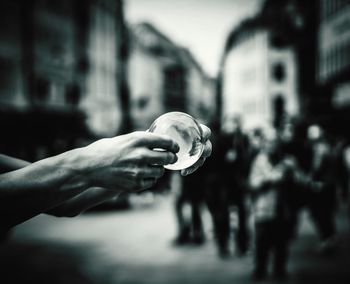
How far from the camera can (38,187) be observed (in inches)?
47.9

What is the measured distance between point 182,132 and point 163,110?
2048 inches

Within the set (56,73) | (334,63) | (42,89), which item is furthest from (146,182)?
(56,73)

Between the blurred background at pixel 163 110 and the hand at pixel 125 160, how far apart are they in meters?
4.78

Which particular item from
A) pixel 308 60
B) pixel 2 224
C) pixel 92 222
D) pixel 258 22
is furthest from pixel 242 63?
pixel 2 224

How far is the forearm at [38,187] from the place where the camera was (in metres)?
1.20

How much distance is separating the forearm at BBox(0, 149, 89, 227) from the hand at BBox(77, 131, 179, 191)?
0.04 metres

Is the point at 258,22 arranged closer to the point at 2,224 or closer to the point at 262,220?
the point at 262,220

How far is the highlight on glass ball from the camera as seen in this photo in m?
1.47

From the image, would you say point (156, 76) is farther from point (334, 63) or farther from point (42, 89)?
point (334, 63)

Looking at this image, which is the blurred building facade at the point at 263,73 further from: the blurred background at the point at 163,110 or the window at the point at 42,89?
the window at the point at 42,89

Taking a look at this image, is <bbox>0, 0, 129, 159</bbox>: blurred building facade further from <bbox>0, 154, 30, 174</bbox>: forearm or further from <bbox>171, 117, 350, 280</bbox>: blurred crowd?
<bbox>0, 154, 30, 174</bbox>: forearm

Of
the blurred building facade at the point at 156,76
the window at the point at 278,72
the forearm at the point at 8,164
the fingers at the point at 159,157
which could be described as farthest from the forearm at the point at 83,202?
the window at the point at 278,72

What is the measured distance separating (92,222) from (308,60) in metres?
34.3

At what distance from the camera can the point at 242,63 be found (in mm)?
47281
